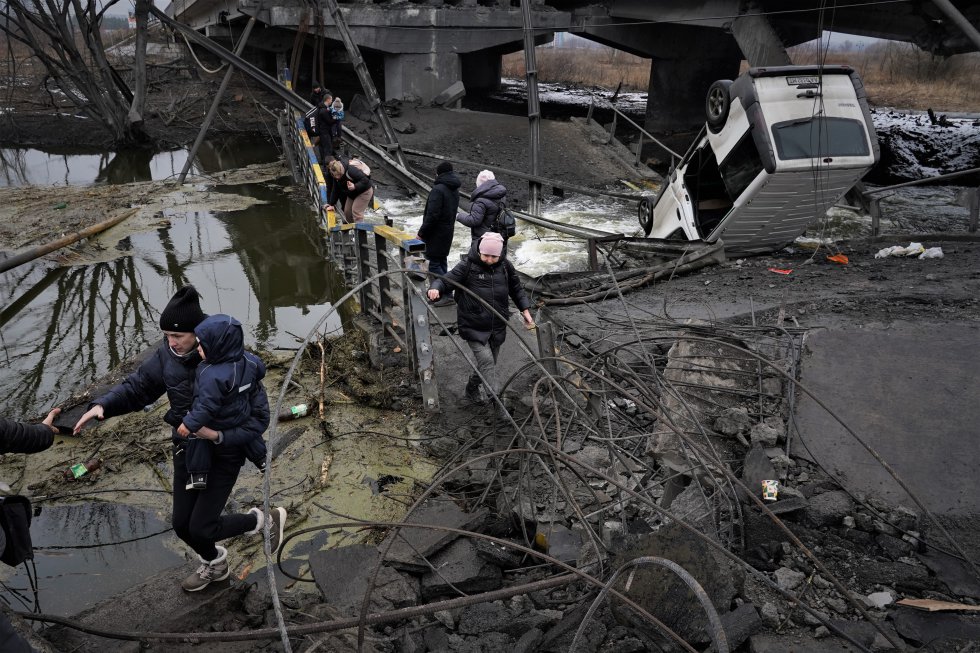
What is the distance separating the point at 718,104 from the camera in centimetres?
1027

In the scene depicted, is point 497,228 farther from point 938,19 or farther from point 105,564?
point 938,19

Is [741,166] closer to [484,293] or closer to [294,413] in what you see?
[484,293]

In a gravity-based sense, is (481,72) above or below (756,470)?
above

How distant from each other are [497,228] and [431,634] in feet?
16.8

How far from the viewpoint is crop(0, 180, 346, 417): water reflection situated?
8.17 m

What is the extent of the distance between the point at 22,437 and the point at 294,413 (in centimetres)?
308

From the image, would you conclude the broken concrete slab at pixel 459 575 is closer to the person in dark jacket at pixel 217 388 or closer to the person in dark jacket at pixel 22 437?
the person in dark jacket at pixel 217 388

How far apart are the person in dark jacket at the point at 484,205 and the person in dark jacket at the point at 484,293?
160cm

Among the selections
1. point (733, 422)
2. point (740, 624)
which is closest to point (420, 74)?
point (733, 422)

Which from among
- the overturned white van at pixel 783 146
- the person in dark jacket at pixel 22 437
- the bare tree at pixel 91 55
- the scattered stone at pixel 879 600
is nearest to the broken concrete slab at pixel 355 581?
the person in dark jacket at pixel 22 437

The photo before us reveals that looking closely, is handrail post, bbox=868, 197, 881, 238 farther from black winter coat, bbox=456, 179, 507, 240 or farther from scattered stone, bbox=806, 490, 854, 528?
scattered stone, bbox=806, 490, 854, 528

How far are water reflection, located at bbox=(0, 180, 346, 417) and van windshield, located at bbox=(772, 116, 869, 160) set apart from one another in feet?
21.7

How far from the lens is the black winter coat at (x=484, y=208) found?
7625mm

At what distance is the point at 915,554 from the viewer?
4109 mm
